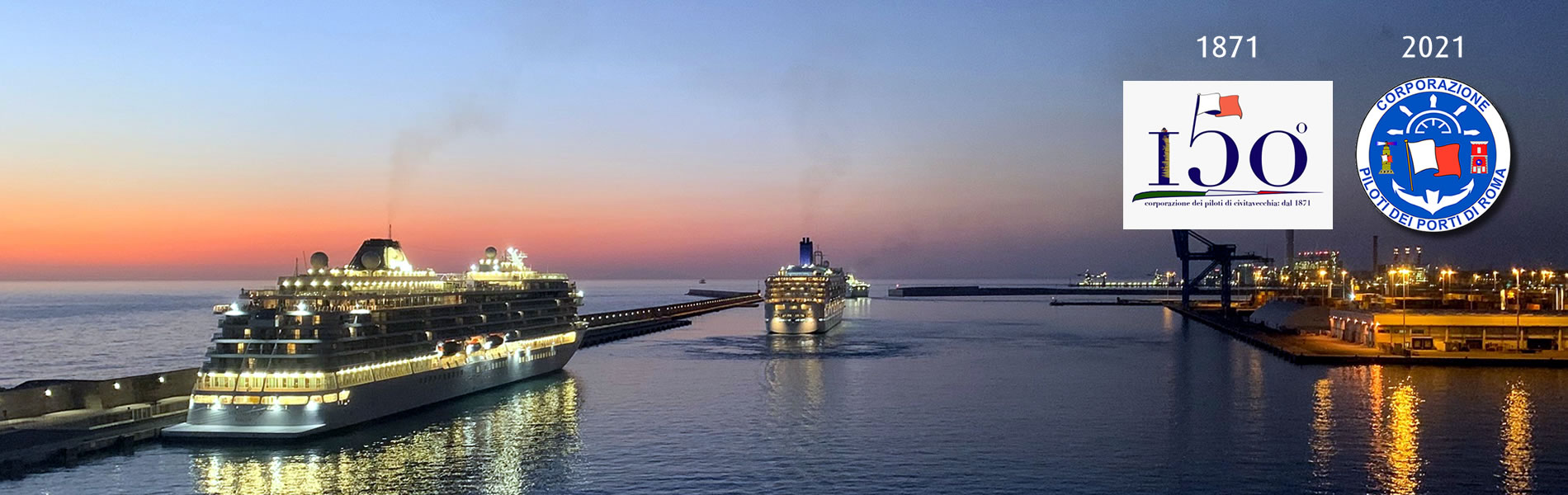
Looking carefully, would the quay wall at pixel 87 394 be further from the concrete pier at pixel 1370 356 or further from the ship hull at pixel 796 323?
the concrete pier at pixel 1370 356

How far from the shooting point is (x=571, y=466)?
3120 centimetres

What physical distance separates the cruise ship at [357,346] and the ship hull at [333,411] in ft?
0.11

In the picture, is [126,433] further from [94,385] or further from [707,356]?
[707,356]

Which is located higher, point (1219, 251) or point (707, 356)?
point (1219, 251)

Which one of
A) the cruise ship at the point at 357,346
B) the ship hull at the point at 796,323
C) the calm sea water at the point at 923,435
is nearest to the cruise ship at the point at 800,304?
the ship hull at the point at 796,323

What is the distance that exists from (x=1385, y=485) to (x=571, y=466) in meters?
22.4

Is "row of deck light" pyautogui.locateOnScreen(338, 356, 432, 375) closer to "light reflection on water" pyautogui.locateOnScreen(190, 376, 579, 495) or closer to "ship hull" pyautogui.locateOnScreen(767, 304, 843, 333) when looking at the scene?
"light reflection on water" pyautogui.locateOnScreen(190, 376, 579, 495)

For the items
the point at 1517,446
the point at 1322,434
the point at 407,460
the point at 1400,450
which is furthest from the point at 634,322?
the point at 1517,446

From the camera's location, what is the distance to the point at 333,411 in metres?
35.2

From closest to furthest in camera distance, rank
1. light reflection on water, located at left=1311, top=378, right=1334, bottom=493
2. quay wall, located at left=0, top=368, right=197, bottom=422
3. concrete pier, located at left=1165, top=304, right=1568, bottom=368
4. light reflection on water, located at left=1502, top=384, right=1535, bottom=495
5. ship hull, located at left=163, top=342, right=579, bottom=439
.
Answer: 1. light reflection on water, located at left=1502, top=384, right=1535, bottom=495
2. light reflection on water, located at left=1311, top=378, right=1334, bottom=493
3. quay wall, located at left=0, top=368, right=197, bottom=422
4. ship hull, located at left=163, top=342, right=579, bottom=439
5. concrete pier, located at left=1165, top=304, right=1568, bottom=368

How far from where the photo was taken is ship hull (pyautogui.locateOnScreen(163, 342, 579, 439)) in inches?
1335

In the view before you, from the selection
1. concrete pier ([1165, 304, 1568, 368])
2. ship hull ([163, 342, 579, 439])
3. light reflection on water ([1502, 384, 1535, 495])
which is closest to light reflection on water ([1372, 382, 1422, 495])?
light reflection on water ([1502, 384, 1535, 495])

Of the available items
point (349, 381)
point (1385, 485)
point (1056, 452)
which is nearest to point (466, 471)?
point (349, 381)

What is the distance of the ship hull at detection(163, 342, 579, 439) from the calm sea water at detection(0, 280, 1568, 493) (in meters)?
0.58
